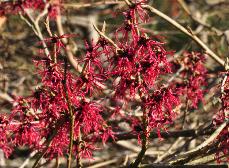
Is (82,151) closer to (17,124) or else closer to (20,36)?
(17,124)

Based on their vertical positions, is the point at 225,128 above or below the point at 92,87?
below

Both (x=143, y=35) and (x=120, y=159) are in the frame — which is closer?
(x=143, y=35)

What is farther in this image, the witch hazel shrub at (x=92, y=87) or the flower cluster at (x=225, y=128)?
the flower cluster at (x=225, y=128)

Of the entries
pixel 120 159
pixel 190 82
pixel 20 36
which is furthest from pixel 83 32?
pixel 190 82

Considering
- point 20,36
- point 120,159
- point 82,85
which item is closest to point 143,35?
point 82,85

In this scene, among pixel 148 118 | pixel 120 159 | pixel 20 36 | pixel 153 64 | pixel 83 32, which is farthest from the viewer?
pixel 83 32

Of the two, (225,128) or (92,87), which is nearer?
(92,87)

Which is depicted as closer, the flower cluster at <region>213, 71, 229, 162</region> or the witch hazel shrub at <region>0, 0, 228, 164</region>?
the witch hazel shrub at <region>0, 0, 228, 164</region>

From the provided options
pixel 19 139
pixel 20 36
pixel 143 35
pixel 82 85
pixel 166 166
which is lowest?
pixel 166 166

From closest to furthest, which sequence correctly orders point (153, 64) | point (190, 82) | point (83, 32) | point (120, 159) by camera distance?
point (153, 64)
point (190, 82)
point (120, 159)
point (83, 32)

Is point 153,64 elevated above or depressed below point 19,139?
above
